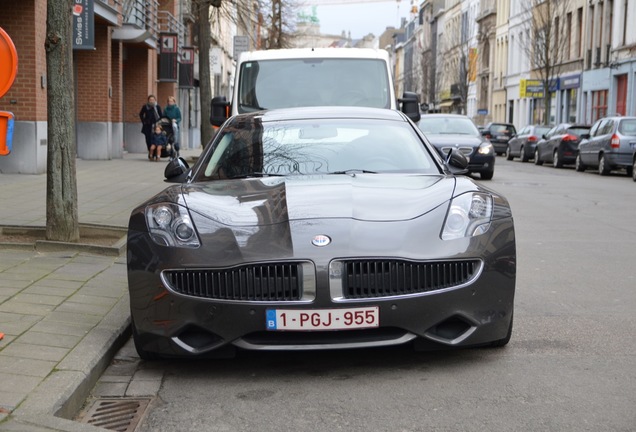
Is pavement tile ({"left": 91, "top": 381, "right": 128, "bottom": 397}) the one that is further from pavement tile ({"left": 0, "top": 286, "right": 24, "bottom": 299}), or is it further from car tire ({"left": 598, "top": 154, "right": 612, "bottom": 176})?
car tire ({"left": 598, "top": 154, "right": 612, "bottom": 176})

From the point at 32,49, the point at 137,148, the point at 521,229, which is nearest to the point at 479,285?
the point at 521,229

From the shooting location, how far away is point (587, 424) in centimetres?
423

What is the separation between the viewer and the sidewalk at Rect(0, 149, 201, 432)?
427cm

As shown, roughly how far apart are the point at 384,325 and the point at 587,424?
3.61ft

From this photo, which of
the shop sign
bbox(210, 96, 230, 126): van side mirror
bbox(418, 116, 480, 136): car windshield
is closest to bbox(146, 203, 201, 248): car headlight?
bbox(210, 96, 230, 126): van side mirror

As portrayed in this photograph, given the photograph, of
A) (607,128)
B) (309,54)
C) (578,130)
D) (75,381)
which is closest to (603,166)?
(607,128)

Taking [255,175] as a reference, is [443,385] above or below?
below

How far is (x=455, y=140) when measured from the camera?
22.1m

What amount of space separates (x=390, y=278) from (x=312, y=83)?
→ 29.7 ft

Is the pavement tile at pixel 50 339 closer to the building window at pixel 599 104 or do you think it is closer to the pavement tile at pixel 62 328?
the pavement tile at pixel 62 328

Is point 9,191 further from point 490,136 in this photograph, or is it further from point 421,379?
point 490,136

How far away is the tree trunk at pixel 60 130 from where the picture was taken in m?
9.12

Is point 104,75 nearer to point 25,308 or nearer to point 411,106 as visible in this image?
point 411,106

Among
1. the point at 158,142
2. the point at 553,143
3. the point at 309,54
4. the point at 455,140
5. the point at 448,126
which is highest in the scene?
the point at 309,54
